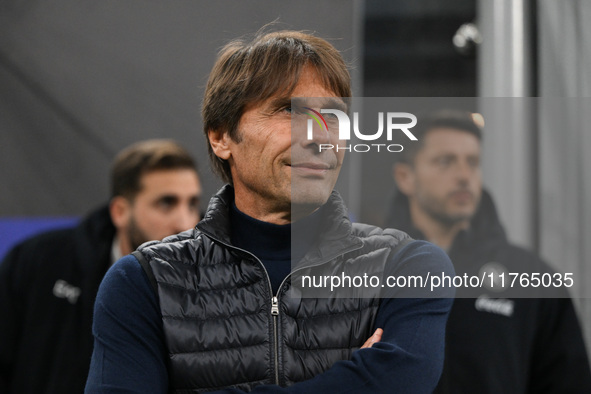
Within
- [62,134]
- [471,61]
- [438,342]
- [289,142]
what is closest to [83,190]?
[62,134]

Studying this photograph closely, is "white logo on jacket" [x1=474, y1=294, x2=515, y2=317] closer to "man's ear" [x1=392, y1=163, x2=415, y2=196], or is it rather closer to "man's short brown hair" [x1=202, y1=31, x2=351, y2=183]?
"man's ear" [x1=392, y1=163, x2=415, y2=196]

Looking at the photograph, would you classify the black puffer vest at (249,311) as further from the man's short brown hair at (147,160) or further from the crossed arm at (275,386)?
the man's short brown hair at (147,160)

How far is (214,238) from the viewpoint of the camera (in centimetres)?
131

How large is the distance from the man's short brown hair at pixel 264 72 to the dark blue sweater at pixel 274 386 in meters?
0.21

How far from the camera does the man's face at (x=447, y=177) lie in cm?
163

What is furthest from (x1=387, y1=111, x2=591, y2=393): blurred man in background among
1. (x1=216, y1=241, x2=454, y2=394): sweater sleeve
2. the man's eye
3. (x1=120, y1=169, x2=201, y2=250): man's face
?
(x1=120, y1=169, x2=201, y2=250): man's face

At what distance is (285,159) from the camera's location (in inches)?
50.8

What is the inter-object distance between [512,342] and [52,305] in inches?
58.7

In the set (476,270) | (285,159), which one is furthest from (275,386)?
(476,270)

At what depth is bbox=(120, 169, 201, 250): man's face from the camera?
268 centimetres

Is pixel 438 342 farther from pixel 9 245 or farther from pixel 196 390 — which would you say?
pixel 9 245

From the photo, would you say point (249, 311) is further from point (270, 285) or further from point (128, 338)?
point (128, 338)

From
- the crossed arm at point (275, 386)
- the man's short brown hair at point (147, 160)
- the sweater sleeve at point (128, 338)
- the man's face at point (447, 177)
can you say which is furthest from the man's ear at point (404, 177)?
the man's short brown hair at point (147, 160)

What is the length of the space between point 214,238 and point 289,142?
211 millimetres
